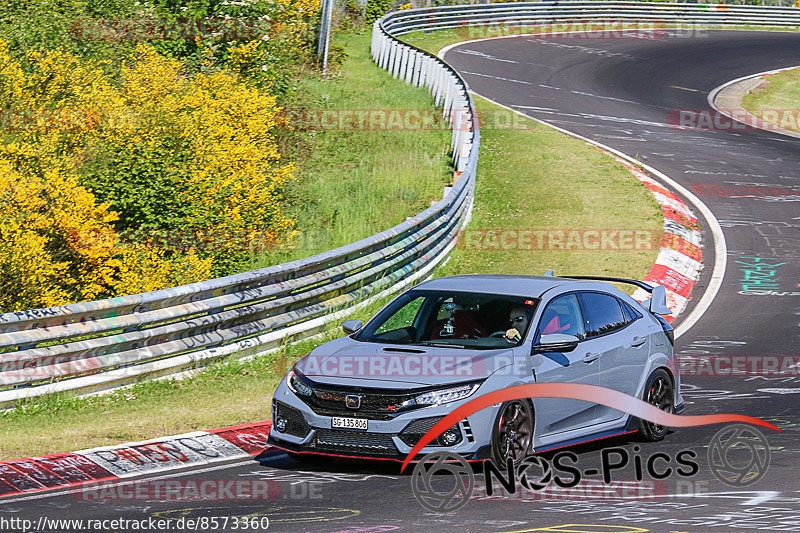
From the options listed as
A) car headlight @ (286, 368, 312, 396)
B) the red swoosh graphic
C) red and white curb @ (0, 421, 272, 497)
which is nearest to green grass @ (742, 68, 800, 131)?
the red swoosh graphic

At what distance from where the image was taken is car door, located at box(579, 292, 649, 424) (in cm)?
966

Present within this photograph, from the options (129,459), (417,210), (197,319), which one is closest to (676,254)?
(417,210)

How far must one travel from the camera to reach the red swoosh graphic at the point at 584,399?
8.20 meters

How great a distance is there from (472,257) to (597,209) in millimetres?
3710

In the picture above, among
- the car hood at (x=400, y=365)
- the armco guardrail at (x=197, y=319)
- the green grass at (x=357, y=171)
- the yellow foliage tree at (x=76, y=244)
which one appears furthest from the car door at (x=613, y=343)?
the green grass at (x=357, y=171)

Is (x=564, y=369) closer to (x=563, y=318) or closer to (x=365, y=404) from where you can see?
(x=563, y=318)

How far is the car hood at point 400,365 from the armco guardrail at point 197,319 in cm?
272

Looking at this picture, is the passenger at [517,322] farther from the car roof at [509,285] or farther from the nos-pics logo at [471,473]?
the nos-pics logo at [471,473]

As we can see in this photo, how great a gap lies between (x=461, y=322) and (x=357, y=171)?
14.0m

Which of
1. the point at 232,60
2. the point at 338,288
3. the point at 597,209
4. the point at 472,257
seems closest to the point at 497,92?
the point at 232,60

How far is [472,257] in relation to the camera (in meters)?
18.7

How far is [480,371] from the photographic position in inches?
335

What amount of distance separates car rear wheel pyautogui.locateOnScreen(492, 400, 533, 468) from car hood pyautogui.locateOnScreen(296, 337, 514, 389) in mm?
342

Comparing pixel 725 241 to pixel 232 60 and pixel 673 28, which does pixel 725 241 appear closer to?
pixel 232 60
